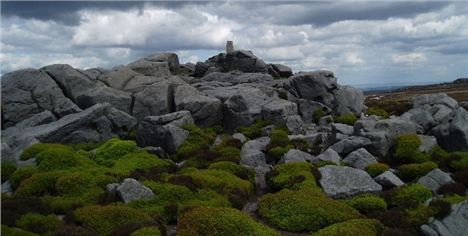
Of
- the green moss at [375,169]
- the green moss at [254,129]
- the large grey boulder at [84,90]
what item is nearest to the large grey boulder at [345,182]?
the green moss at [375,169]

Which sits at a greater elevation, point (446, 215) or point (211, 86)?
point (211, 86)

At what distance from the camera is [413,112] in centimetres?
4897

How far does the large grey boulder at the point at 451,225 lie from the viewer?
76.5 ft

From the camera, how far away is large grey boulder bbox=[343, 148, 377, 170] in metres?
35.2

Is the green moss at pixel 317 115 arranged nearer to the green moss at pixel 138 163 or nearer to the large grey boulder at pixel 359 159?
the large grey boulder at pixel 359 159

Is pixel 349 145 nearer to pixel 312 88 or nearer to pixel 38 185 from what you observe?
pixel 312 88

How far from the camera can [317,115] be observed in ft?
176

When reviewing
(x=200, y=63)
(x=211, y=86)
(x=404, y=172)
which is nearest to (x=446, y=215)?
(x=404, y=172)

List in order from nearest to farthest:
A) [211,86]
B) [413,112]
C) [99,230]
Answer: [99,230]
[413,112]
[211,86]

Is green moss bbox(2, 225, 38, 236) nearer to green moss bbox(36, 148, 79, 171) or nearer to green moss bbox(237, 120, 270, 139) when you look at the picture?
green moss bbox(36, 148, 79, 171)

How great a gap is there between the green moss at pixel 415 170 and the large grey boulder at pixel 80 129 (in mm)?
21791

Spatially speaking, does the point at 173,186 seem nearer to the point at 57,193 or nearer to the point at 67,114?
the point at 57,193

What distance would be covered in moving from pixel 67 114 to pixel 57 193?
19.2m

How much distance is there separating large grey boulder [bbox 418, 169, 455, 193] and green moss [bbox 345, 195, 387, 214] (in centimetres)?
Result: 488
